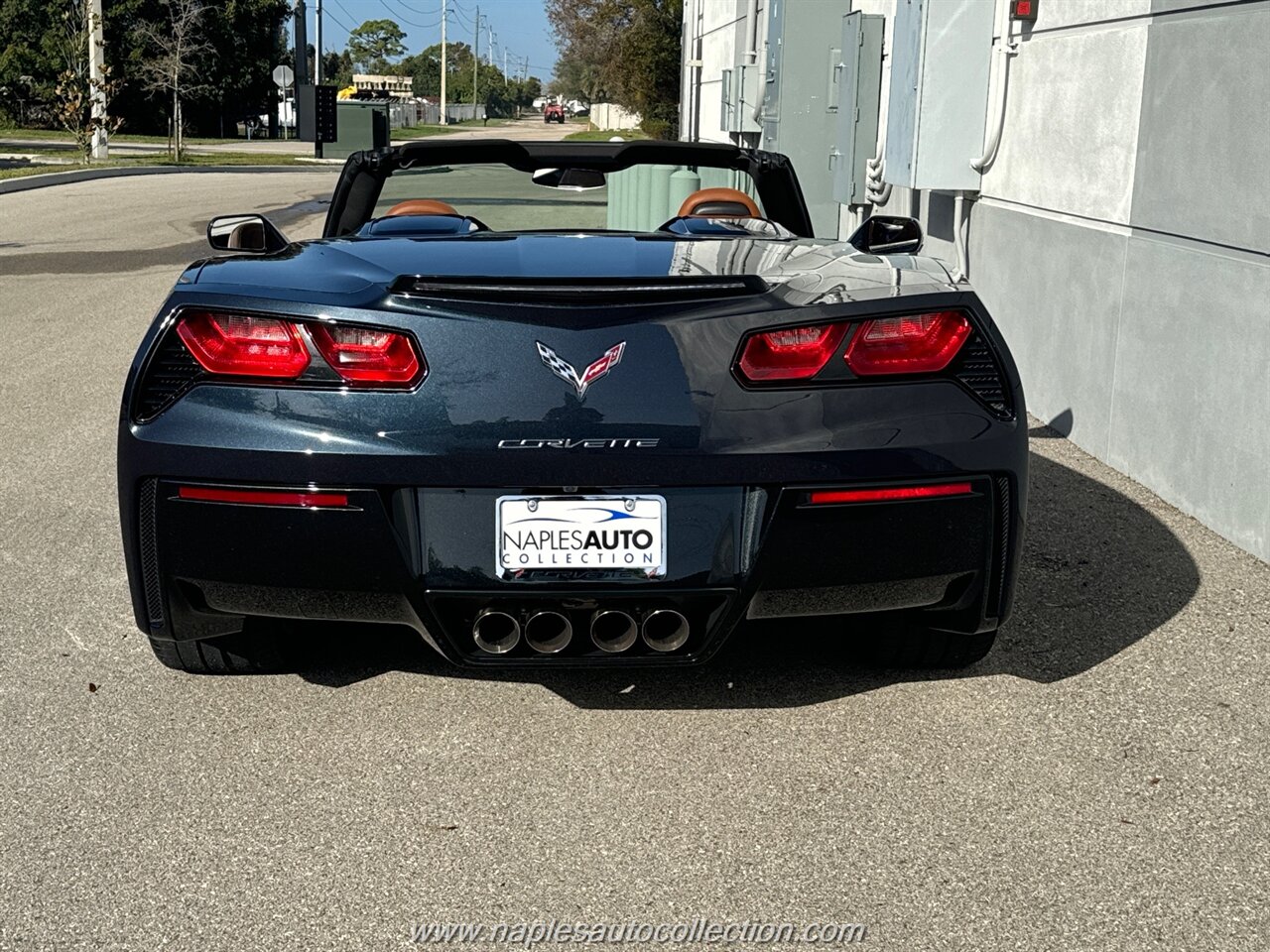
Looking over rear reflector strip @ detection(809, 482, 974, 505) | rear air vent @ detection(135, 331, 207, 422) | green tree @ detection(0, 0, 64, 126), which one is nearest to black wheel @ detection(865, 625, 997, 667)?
rear reflector strip @ detection(809, 482, 974, 505)

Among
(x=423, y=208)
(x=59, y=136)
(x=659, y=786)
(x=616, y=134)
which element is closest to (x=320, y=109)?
(x=59, y=136)

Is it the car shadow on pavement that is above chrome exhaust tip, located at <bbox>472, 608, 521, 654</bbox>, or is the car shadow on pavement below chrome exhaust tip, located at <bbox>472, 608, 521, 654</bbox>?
Result: below

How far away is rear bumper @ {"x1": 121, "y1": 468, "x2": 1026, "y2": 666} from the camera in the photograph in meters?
3.34

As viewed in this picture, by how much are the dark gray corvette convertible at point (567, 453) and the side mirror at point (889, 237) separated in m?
0.50

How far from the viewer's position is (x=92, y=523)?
5.64 m

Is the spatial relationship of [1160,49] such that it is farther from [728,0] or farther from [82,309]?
[728,0]

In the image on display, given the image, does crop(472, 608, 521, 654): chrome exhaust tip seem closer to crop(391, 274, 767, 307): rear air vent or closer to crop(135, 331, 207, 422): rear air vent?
crop(391, 274, 767, 307): rear air vent

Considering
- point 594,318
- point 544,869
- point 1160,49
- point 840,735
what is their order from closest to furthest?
point 544,869 → point 594,318 → point 840,735 → point 1160,49

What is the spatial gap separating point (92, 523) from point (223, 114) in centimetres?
6836

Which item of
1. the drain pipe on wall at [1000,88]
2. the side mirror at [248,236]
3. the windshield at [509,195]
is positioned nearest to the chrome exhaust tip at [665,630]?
the side mirror at [248,236]

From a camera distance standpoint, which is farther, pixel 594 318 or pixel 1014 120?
pixel 1014 120

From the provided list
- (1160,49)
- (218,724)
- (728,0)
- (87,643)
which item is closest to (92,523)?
(87,643)

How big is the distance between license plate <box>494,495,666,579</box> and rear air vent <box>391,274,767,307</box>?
1.35 feet

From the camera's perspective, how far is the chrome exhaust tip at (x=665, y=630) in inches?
134
